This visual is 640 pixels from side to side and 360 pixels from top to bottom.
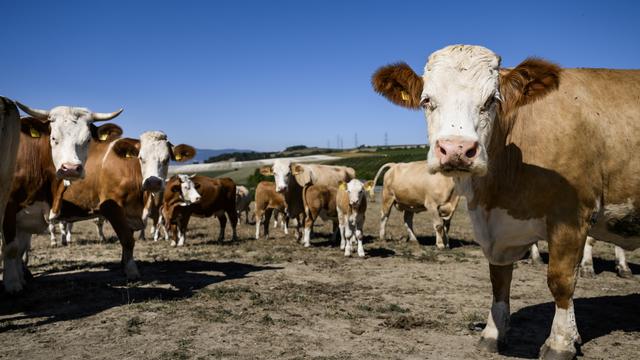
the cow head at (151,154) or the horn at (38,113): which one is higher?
the horn at (38,113)

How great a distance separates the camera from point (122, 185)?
316 inches

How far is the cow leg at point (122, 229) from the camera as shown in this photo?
8008 mm

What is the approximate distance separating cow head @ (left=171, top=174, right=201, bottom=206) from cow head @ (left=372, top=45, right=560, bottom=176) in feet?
35.4

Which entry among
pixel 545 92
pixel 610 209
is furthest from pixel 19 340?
pixel 610 209

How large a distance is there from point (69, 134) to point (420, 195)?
10226 millimetres

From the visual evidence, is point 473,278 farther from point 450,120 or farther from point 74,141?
point 74,141

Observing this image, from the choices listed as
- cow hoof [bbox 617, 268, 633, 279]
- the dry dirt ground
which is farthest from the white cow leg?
the dry dirt ground

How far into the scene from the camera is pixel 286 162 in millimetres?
15766

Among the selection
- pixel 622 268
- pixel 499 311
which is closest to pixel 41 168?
pixel 499 311

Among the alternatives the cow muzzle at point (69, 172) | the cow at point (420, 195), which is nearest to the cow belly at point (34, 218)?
the cow muzzle at point (69, 172)

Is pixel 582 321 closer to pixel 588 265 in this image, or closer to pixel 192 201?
pixel 588 265

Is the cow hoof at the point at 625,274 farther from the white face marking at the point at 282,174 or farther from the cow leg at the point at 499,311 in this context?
the white face marking at the point at 282,174

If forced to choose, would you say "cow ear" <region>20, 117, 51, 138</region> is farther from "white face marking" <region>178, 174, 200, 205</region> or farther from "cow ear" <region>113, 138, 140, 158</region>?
"white face marking" <region>178, 174, 200, 205</region>

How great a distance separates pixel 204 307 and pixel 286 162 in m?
9.81
